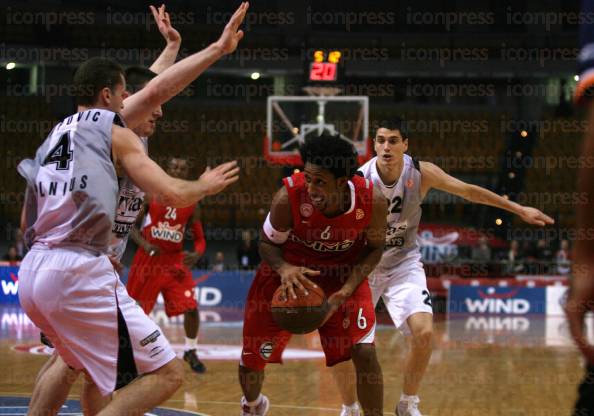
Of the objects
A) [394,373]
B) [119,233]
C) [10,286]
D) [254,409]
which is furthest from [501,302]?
[119,233]

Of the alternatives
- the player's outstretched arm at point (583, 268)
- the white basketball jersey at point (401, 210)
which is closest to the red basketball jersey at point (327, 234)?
the white basketball jersey at point (401, 210)

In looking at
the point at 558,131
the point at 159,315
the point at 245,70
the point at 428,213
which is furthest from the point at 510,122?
the point at 159,315

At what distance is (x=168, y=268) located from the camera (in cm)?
922

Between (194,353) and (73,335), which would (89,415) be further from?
(194,353)

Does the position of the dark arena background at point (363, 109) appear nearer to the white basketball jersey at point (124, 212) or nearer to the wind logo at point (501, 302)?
the wind logo at point (501, 302)

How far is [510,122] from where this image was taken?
23562 mm

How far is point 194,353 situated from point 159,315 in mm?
6257

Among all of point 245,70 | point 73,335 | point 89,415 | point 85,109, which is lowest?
point 89,415

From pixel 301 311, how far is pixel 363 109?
A: 498 inches

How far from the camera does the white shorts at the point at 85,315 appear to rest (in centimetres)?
379

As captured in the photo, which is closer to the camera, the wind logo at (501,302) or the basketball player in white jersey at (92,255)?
the basketball player in white jersey at (92,255)

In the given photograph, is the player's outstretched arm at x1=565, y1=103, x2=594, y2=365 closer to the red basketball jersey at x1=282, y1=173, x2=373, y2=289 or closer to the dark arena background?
the red basketball jersey at x1=282, y1=173, x2=373, y2=289

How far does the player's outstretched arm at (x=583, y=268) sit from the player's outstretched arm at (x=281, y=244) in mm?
2855

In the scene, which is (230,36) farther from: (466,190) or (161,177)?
(466,190)
